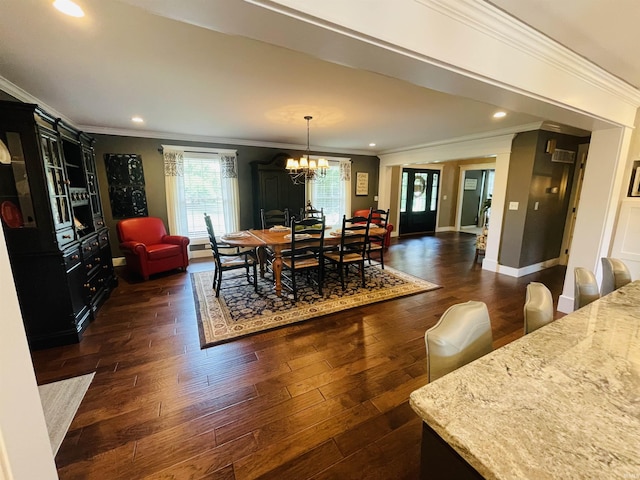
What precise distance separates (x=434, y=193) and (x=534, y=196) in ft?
13.6

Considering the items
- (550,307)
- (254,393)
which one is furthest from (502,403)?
A: (254,393)

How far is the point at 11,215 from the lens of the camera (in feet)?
7.12

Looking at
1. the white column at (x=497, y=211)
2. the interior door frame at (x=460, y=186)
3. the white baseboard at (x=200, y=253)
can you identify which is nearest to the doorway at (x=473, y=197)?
the interior door frame at (x=460, y=186)

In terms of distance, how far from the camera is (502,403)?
732mm

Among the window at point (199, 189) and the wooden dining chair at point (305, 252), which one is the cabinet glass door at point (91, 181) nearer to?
the window at point (199, 189)

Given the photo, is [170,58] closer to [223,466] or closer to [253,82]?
[253,82]

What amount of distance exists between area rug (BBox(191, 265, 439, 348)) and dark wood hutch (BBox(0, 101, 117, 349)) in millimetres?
1136

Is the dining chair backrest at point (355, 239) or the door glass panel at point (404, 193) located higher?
the door glass panel at point (404, 193)

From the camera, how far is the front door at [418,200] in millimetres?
7648

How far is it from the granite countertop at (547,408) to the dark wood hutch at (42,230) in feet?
10.0

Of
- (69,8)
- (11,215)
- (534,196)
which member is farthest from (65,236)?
(534,196)

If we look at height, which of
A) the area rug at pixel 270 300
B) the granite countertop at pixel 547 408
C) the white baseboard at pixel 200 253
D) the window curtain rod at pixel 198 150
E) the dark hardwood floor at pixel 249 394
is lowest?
the dark hardwood floor at pixel 249 394

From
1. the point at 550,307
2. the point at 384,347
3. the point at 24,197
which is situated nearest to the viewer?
the point at 550,307

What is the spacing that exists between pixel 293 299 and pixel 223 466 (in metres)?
1.97
